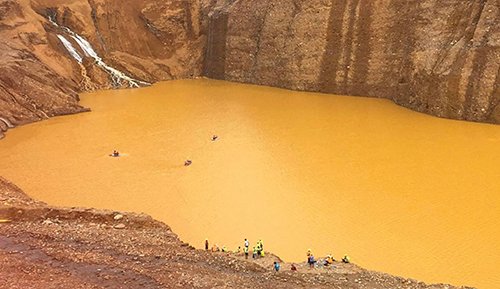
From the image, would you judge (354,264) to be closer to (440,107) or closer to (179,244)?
(179,244)

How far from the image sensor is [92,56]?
130ft

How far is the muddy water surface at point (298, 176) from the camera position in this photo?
1376 centimetres

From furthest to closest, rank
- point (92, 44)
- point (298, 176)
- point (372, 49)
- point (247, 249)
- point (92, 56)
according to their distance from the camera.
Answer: point (92, 44) < point (92, 56) < point (372, 49) < point (298, 176) < point (247, 249)

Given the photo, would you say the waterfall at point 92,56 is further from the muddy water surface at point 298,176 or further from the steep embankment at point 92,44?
the muddy water surface at point 298,176

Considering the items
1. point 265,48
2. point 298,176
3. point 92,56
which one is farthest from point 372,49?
point 92,56

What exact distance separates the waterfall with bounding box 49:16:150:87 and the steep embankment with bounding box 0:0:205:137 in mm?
107

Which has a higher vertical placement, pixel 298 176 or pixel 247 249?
pixel 247 249

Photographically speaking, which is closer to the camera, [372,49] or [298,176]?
[298,176]

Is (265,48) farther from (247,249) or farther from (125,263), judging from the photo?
(125,263)

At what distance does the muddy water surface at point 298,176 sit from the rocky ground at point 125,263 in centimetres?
149

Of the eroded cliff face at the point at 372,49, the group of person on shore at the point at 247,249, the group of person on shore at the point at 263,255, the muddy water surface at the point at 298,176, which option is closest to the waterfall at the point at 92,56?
the eroded cliff face at the point at 372,49

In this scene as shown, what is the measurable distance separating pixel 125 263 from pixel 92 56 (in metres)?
31.8

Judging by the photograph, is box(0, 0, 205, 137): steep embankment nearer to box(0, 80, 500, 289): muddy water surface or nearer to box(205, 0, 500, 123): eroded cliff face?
box(205, 0, 500, 123): eroded cliff face

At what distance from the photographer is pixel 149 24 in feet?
140
